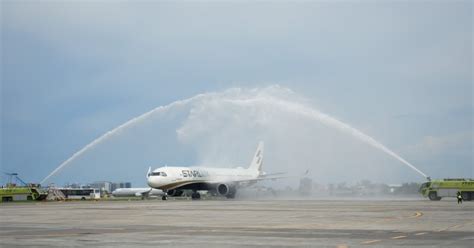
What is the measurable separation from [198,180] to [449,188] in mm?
36606

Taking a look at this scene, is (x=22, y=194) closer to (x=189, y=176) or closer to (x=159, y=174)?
(x=159, y=174)

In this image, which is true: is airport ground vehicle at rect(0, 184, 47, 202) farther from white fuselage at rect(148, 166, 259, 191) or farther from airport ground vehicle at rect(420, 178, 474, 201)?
airport ground vehicle at rect(420, 178, 474, 201)

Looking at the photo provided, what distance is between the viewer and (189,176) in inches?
3686

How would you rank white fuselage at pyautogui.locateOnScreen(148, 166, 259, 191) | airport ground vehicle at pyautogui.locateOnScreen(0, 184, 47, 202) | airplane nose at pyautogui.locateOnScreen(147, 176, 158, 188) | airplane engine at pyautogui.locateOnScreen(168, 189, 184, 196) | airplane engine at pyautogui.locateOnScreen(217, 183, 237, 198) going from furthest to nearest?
airplane engine at pyautogui.locateOnScreen(217, 183, 237, 198), airplane engine at pyautogui.locateOnScreen(168, 189, 184, 196), white fuselage at pyautogui.locateOnScreen(148, 166, 259, 191), airplane nose at pyautogui.locateOnScreen(147, 176, 158, 188), airport ground vehicle at pyautogui.locateOnScreen(0, 184, 47, 202)

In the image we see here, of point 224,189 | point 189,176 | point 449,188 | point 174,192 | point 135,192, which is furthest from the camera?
point 135,192

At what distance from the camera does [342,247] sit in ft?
59.3

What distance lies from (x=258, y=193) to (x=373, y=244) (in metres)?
87.2

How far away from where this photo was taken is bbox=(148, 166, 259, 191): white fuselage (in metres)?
89.5

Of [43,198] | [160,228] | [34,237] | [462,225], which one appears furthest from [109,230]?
[43,198]

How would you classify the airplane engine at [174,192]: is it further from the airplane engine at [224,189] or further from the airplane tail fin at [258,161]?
the airplane tail fin at [258,161]

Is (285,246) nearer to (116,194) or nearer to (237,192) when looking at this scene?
(237,192)

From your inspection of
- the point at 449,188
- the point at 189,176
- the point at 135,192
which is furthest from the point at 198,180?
the point at 135,192

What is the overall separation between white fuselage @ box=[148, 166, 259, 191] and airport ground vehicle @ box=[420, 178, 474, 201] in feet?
98.6

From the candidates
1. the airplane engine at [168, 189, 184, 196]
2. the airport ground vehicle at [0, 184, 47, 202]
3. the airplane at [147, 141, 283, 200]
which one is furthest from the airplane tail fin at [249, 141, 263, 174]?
the airport ground vehicle at [0, 184, 47, 202]
